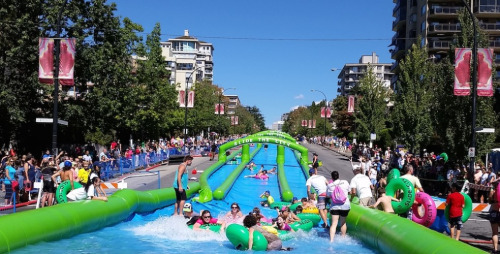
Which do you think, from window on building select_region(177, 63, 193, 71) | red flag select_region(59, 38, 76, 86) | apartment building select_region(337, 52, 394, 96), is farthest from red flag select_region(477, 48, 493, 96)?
apartment building select_region(337, 52, 394, 96)

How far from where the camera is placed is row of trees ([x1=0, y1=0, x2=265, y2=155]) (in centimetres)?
2912

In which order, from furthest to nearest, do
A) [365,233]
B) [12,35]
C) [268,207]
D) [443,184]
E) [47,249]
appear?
[12,35] → [443,184] → [268,207] → [365,233] → [47,249]

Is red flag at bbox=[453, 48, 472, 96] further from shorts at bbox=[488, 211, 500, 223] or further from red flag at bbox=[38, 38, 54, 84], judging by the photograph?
red flag at bbox=[38, 38, 54, 84]

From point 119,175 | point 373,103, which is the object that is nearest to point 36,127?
point 119,175

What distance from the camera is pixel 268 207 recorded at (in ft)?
63.4

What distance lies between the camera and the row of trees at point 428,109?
76.2 feet

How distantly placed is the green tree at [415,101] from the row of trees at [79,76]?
1789cm

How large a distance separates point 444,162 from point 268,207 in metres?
9.20

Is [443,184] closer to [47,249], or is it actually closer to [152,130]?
[47,249]

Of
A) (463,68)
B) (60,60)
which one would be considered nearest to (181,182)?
(60,60)

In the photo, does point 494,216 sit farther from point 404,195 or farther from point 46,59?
point 46,59

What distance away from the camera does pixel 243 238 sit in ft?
35.3

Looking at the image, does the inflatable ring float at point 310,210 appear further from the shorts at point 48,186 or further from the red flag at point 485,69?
the red flag at point 485,69

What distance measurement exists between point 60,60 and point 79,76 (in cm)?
1447
